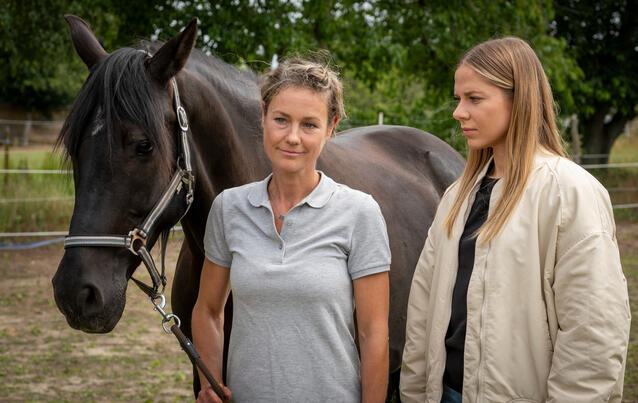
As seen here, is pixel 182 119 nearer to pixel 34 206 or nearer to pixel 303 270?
pixel 303 270

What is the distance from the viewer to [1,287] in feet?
22.5

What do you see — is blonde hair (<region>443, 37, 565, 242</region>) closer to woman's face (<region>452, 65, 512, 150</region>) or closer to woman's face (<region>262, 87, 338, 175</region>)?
woman's face (<region>452, 65, 512, 150</region>)

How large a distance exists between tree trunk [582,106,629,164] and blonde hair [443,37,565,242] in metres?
12.9

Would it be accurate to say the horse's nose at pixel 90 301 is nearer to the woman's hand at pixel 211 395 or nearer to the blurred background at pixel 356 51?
the woman's hand at pixel 211 395

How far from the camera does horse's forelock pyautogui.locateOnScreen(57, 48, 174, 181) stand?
173cm

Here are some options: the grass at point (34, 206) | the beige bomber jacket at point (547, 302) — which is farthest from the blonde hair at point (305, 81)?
the grass at point (34, 206)

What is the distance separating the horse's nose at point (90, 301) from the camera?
1645mm

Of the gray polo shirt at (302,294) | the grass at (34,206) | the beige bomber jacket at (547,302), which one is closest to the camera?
the beige bomber jacket at (547,302)

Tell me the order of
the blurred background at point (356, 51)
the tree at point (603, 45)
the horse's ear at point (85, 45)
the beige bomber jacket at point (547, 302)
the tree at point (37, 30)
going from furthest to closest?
the tree at point (603, 45)
the tree at point (37, 30)
the blurred background at point (356, 51)
the horse's ear at point (85, 45)
the beige bomber jacket at point (547, 302)

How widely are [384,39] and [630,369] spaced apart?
566 cm

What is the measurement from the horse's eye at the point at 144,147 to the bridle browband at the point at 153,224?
13 cm

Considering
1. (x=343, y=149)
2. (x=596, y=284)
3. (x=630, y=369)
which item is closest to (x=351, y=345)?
(x=596, y=284)

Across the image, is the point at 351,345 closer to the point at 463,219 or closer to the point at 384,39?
the point at 463,219

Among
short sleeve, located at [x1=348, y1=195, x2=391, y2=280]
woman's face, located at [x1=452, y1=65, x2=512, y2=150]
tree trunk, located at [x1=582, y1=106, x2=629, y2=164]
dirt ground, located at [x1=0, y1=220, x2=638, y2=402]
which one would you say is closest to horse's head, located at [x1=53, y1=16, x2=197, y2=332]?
short sleeve, located at [x1=348, y1=195, x2=391, y2=280]
